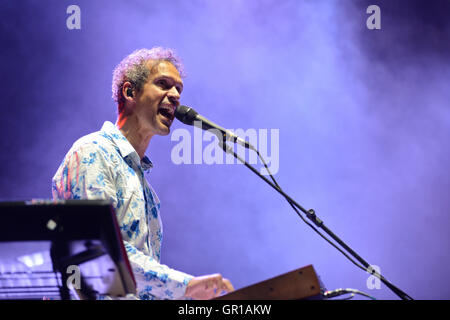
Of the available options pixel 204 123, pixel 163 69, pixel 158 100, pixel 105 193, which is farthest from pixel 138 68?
pixel 105 193

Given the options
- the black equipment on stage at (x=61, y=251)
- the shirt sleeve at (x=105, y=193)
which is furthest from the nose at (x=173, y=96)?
the black equipment on stage at (x=61, y=251)

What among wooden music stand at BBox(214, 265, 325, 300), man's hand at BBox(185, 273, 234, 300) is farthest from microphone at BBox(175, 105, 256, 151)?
wooden music stand at BBox(214, 265, 325, 300)

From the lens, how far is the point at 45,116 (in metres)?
3.62

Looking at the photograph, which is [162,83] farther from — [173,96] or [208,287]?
[208,287]

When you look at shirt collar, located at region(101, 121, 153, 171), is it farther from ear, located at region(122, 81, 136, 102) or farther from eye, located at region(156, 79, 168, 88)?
eye, located at region(156, 79, 168, 88)

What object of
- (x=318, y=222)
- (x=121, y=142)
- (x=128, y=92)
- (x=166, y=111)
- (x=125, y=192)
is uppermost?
(x=128, y=92)

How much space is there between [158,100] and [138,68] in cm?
24

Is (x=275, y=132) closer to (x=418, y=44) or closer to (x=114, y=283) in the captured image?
(x=418, y=44)

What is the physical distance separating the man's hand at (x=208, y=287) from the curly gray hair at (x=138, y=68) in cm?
120

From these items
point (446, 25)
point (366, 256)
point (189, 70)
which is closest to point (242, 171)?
point (189, 70)

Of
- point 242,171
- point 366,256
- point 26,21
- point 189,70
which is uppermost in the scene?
point 26,21

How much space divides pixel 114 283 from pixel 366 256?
329cm

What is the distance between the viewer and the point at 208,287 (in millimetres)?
1411
